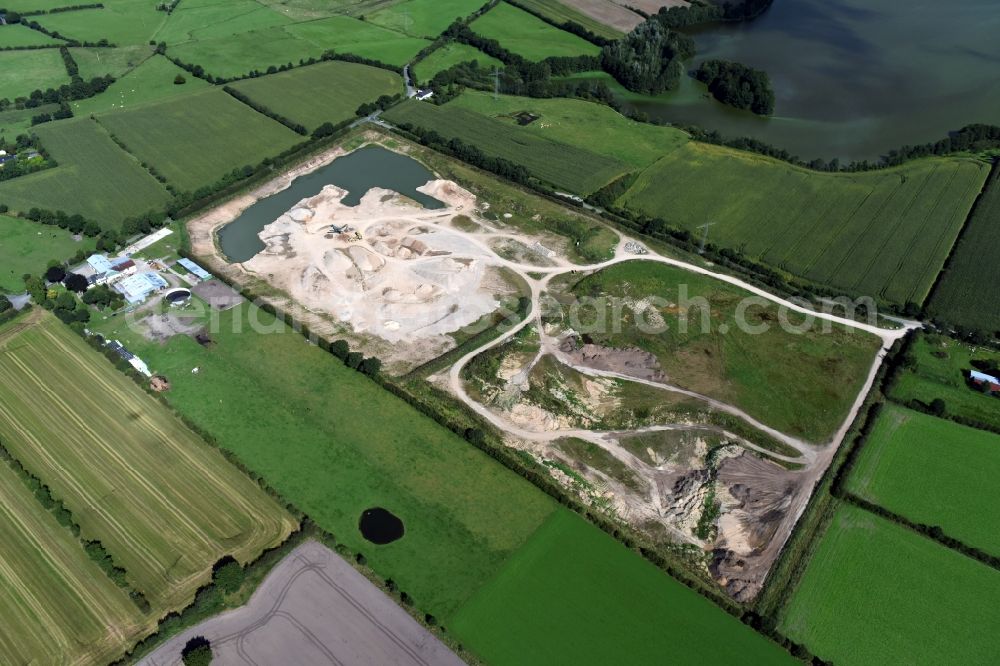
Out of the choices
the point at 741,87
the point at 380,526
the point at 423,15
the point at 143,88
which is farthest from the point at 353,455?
the point at 423,15

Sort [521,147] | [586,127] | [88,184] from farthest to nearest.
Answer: [586,127] < [521,147] < [88,184]

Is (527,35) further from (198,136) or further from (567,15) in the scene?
(198,136)

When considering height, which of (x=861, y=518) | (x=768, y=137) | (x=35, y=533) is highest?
(x=768, y=137)

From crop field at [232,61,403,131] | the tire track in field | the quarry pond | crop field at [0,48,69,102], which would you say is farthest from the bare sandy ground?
crop field at [0,48,69,102]

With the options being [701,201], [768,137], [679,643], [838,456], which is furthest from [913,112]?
[679,643]

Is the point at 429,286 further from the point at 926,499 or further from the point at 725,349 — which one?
the point at 926,499

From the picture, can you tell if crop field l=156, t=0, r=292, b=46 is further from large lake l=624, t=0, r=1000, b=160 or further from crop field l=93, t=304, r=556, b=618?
crop field l=93, t=304, r=556, b=618
